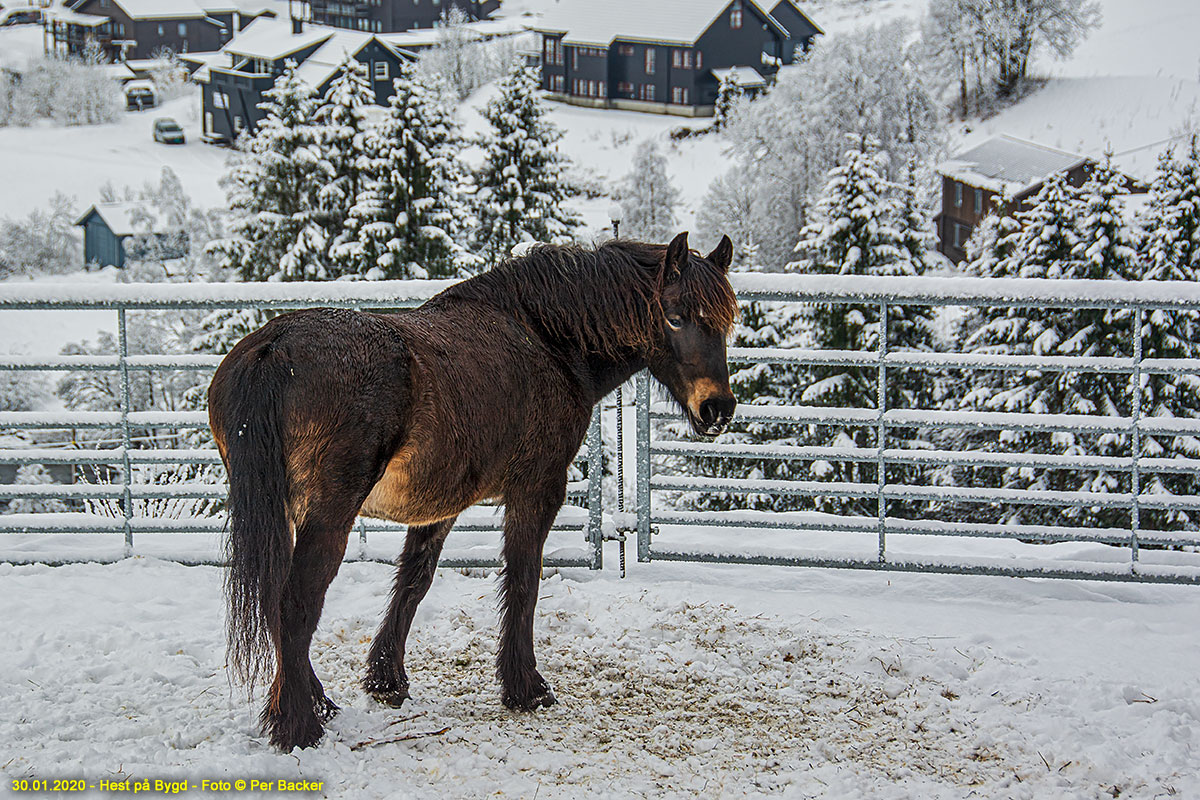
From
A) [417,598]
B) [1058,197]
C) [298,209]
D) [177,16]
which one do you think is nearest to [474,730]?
[417,598]

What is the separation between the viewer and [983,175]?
35.9 metres

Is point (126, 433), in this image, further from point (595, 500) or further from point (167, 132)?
point (167, 132)

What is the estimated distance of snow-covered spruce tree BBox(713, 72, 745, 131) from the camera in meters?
47.8

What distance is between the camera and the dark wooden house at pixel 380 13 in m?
63.1

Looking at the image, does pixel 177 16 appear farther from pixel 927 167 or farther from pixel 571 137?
pixel 927 167

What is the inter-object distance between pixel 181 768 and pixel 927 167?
37.2 m

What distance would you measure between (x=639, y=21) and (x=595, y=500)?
174 ft

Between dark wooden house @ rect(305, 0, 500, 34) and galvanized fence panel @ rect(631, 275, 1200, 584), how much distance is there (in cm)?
6398

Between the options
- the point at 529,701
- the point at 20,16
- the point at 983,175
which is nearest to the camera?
the point at 529,701

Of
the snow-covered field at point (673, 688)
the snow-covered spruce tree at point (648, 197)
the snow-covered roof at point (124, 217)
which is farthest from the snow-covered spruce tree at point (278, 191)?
the snow-covered field at point (673, 688)

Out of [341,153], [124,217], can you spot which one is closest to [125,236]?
[124,217]

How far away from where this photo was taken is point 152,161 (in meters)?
48.2

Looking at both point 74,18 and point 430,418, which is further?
point 74,18

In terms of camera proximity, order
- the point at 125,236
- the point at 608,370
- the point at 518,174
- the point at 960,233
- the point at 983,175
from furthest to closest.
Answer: the point at 125,236, the point at 960,233, the point at 983,175, the point at 518,174, the point at 608,370
